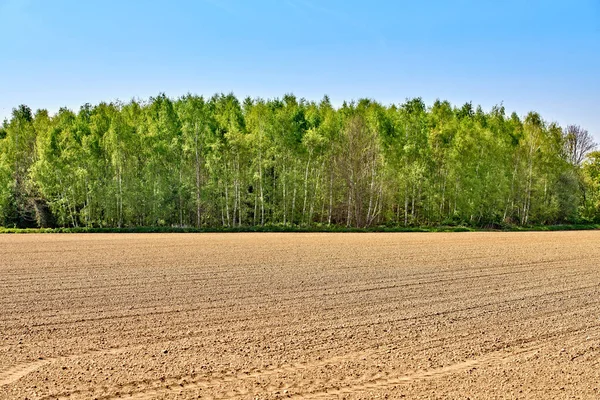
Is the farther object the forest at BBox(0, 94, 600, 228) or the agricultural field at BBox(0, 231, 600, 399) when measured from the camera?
the forest at BBox(0, 94, 600, 228)

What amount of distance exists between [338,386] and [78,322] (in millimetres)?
6756

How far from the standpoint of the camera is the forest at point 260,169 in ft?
174

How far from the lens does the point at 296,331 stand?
39.6 ft

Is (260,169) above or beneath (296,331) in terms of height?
above

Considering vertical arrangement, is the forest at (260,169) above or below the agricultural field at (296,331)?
above

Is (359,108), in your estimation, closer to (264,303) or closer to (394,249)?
(394,249)

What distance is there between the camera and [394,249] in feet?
104

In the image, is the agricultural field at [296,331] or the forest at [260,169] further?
the forest at [260,169]

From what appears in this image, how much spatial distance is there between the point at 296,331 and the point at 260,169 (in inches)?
1673

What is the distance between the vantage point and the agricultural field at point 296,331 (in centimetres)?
879

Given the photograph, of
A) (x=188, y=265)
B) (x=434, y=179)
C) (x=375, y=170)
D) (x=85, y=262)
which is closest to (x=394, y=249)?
(x=188, y=265)

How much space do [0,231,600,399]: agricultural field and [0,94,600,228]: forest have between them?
31.0m

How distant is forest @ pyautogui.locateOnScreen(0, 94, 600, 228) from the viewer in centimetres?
5303

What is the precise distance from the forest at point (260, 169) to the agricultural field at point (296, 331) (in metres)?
31.0
